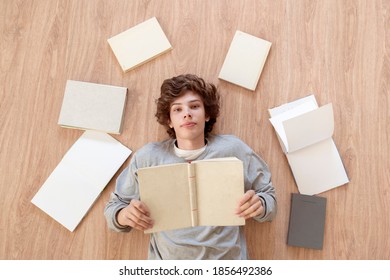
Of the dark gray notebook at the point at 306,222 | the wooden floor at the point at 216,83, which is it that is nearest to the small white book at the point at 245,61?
the wooden floor at the point at 216,83

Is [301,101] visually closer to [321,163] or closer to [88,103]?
[321,163]

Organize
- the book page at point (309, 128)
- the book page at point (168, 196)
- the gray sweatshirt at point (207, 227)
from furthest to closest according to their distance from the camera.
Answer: the book page at point (309, 128) → the gray sweatshirt at point (207, 227) → the book page at point (168, 196)

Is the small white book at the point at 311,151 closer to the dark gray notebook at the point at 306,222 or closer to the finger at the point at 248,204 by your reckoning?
the dark gray notebook at the point at 306,222

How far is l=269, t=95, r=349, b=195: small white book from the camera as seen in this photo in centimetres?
111

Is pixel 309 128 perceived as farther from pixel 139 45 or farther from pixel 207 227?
pixel 139 45

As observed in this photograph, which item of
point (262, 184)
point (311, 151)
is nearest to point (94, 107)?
point (262, 184)

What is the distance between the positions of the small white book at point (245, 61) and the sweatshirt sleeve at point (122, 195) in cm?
39

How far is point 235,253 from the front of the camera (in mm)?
1009

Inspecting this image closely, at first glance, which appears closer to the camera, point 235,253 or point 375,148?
point 235,253

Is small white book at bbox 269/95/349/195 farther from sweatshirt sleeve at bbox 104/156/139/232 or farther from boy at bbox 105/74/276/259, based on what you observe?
Answer: sweatshirt sleeve at bbox 104/156/139/232

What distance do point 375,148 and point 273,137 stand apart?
31 cm

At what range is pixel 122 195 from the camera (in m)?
1.05

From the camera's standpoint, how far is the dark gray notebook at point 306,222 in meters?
1.11
